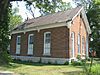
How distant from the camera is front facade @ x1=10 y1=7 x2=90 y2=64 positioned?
24.1 metres

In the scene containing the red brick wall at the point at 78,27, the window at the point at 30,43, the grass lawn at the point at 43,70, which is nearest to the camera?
the grass lawn at the point at 43,70

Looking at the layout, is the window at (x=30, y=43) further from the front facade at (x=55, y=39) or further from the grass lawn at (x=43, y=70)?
the grass lawn at (x=43, y=70)

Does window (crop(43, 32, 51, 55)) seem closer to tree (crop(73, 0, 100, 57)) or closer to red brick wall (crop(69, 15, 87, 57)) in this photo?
red brick wall (crop(69, 15, 87, 57))

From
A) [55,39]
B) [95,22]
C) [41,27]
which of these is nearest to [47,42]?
[55,39]

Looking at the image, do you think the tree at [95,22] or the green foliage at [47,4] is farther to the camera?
the tree at [95,22]

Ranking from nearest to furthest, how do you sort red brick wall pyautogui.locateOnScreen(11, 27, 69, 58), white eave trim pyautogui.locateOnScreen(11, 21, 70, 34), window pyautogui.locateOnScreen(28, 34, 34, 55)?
1. red brick wall pyautogui.locateOnScreen(11, 27, 69, 58)
2. white eave trim pyautogui.locateOnScreen(11, 21, 70, 34)
3. window pyautogui.locateOnScreen(28, 34, 34, 55)

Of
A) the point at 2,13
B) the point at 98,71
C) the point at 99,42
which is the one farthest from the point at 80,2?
the point at 98,71

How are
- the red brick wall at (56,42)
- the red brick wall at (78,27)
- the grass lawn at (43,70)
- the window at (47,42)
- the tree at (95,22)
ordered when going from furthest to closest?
the tree at (95,22)
the window at (47,42)
the red brick wall at (78,27)
the red brick wall at (56,42)
the grass lawn at (43,70)

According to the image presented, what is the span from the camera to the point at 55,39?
25156 millimetres

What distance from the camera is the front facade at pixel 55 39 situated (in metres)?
24.1

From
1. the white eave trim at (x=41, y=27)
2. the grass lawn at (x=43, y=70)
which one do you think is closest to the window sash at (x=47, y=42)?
the white eave trim at (x=41, y=27)

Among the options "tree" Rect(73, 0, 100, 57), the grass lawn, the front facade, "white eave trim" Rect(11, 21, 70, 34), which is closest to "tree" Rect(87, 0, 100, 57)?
"tree" Rect(73, 0, 100, 57)

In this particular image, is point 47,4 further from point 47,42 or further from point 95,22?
point 95,22

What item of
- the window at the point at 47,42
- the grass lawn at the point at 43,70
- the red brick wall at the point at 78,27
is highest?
the red brick wall at the point at 78,27
